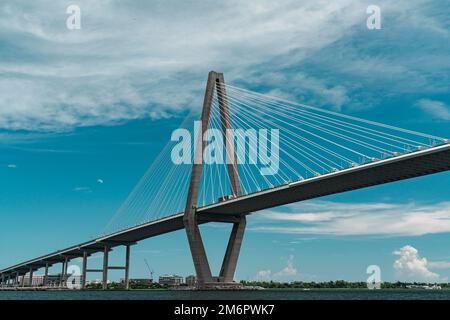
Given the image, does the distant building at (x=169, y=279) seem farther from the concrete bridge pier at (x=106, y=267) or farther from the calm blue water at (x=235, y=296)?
the calm blue water at (x=235, y=296)

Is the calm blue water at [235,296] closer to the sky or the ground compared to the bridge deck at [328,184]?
closer to the ground

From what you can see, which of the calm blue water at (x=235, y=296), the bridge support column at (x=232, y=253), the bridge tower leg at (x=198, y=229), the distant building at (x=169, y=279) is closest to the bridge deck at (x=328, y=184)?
the bridge tower leg at (x=198, y=229)

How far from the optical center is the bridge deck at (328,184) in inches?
1737

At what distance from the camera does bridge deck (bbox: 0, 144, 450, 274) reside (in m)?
44.1

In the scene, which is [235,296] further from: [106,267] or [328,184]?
[106,267]

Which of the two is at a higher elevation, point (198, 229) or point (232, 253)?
point (198, 229)

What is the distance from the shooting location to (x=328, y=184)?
5291 centimetres

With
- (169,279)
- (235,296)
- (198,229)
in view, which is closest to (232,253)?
(198,229)

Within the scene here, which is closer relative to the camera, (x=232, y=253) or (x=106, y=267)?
(x=232, y=253)

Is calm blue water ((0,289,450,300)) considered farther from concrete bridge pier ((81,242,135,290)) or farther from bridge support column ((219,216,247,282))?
concrete bridge pier ((81,242,135,290))
